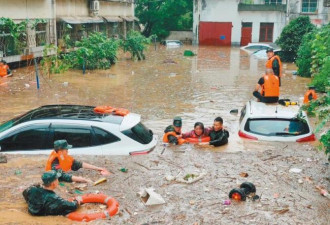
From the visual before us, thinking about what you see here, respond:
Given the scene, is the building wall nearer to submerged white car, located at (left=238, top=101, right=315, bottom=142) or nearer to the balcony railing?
the balcony railing

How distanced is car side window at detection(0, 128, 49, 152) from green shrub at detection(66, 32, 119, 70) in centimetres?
1502

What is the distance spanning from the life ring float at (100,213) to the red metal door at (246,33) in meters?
39.5

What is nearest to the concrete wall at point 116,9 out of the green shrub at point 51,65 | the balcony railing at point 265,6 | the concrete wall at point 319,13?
the balcony railing at point 265,6

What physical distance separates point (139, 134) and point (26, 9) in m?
18.4

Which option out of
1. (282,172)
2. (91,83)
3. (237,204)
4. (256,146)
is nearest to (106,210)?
(237,204)

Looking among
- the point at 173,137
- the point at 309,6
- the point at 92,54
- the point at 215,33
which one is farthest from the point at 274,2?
the point at 173,137

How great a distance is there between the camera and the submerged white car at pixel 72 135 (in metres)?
7.88

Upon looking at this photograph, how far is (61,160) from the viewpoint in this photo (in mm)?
7066

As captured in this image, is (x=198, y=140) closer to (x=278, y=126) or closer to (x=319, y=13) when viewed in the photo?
(x=278, y=126)

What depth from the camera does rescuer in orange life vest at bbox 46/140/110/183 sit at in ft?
22.5

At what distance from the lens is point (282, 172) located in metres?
7.81

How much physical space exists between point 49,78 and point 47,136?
42.7ft

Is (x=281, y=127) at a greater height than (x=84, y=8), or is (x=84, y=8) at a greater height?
(x=84, y=8)

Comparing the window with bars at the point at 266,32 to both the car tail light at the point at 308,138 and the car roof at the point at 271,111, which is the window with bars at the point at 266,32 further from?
the car tail light at the point at 308,138
